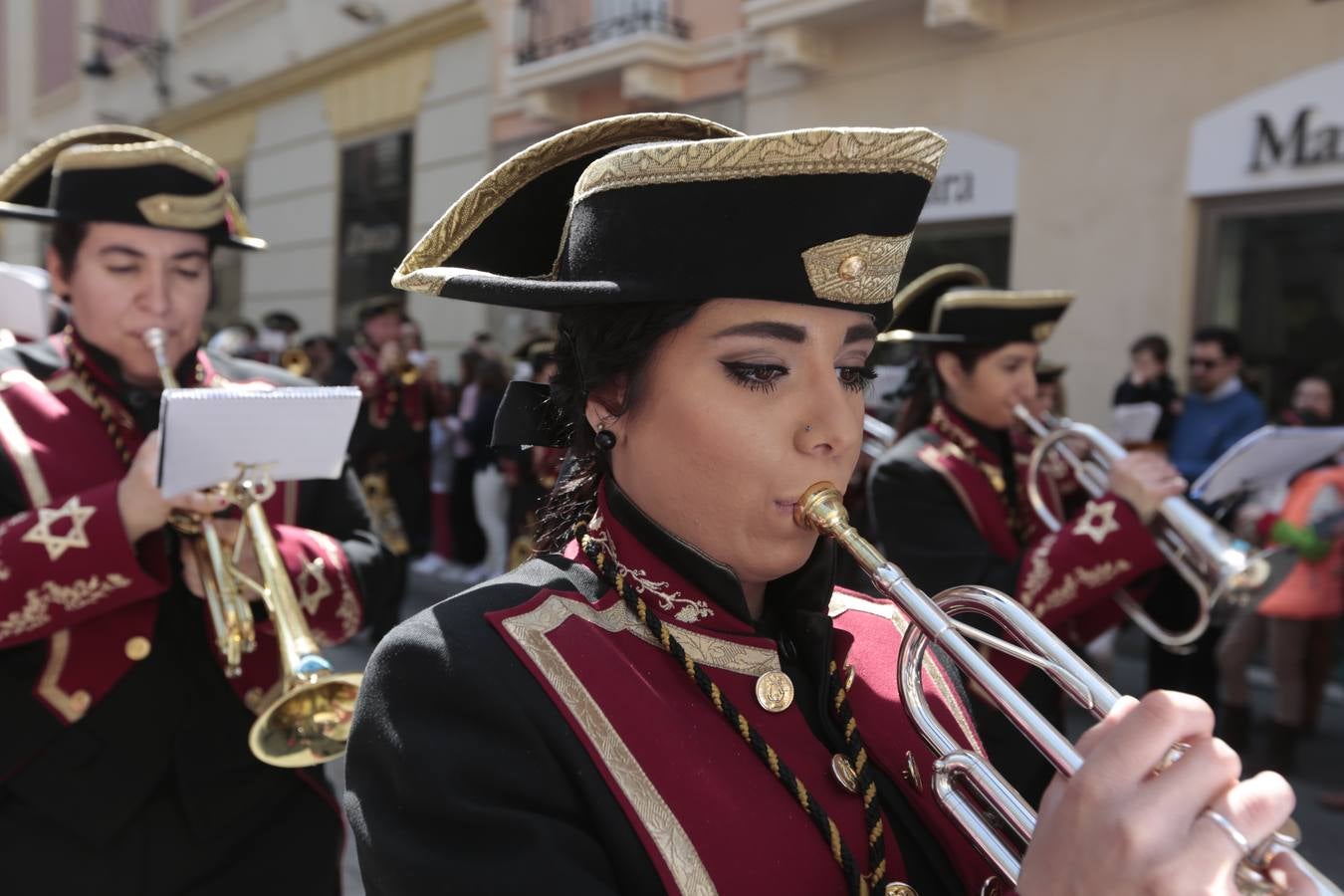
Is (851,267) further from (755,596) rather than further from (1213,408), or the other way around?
(1213,408)

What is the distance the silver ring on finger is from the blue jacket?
5.67 metres

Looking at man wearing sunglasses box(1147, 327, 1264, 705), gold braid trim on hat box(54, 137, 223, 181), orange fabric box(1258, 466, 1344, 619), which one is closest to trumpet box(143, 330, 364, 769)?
gold braid trim on hat box(54, 137, 223, 181)

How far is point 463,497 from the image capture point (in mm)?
9727

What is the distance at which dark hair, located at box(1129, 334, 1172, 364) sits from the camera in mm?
6641

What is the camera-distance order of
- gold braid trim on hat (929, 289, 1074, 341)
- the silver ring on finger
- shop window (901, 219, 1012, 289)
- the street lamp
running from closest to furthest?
the silver ring on finger, gold braid trim on hat (929, 289, 1074, 341), shop window (901, 219, 1012, 289), the street lamp

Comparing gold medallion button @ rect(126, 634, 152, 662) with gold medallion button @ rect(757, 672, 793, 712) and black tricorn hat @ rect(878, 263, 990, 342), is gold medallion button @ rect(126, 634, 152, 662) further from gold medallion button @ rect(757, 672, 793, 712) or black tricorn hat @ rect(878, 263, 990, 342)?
black tricorn hat @ rect(878, 263, 990, 342)

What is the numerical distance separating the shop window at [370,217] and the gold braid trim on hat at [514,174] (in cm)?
1204

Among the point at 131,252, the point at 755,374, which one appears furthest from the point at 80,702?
the point at 755,374

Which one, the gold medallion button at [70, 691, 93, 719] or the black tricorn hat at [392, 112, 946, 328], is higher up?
the black tricorn hat at [392, 112, 946, 328]

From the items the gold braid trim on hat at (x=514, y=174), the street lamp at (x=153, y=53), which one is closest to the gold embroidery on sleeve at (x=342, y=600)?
the gold braid trim on hat at (x=514, y=174)

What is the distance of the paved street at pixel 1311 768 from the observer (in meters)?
4.09

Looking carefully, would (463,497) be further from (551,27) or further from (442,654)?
(442,654)

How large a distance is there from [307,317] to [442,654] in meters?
15.0

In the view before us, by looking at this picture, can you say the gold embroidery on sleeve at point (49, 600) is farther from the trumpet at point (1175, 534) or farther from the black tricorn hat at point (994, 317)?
the trumpet at point (1175, 534)
